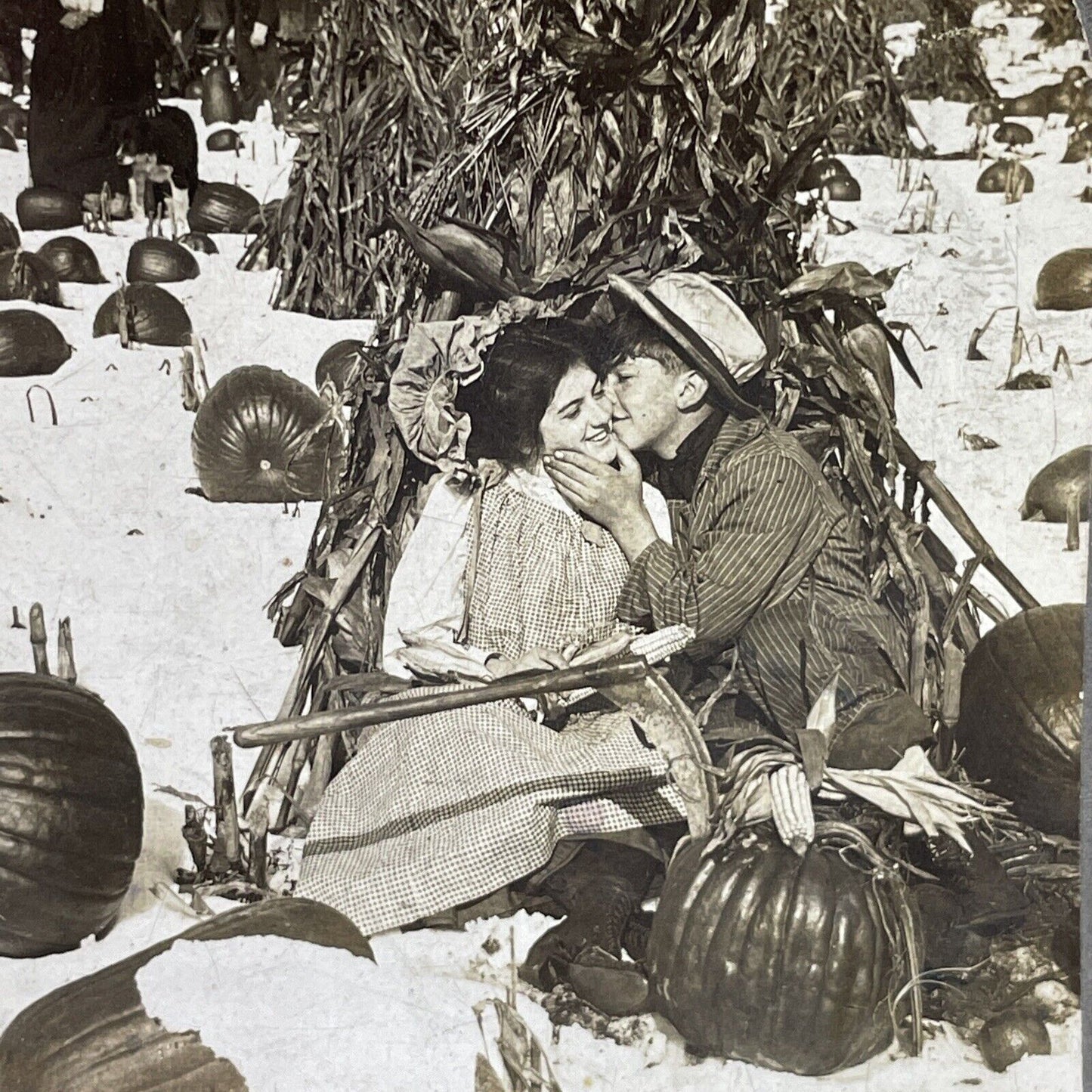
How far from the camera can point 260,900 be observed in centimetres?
183

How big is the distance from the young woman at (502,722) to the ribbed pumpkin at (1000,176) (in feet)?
2.28

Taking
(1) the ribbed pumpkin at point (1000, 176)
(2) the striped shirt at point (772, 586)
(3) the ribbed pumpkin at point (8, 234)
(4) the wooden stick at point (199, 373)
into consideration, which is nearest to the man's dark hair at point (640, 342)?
(2) the striped shirt at point (772, 586)

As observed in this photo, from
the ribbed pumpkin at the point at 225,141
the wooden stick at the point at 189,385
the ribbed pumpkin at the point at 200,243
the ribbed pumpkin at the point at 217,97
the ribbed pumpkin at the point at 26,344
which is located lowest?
the wooden stick at the point at 189,385

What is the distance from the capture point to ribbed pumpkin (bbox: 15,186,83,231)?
1.82 m

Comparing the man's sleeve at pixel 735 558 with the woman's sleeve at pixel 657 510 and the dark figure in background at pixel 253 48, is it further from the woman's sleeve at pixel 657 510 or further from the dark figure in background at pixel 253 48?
the dark figure in background at pixel 253 48

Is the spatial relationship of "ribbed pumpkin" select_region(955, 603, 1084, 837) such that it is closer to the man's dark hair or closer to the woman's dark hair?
the man's dark hair

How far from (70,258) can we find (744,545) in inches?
47.1

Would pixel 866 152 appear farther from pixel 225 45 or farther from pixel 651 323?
pixel 225 45

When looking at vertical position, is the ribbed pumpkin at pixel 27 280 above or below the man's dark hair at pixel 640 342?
above

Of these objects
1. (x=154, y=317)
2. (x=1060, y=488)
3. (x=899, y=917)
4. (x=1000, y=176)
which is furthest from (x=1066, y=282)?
(x=154, y=317)

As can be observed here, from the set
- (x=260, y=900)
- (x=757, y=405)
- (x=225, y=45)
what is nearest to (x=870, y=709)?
(x=757, y=405)

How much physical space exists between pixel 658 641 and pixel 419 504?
449 mm

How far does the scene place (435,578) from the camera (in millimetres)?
1833

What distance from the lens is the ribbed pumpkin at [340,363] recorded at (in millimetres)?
1830
